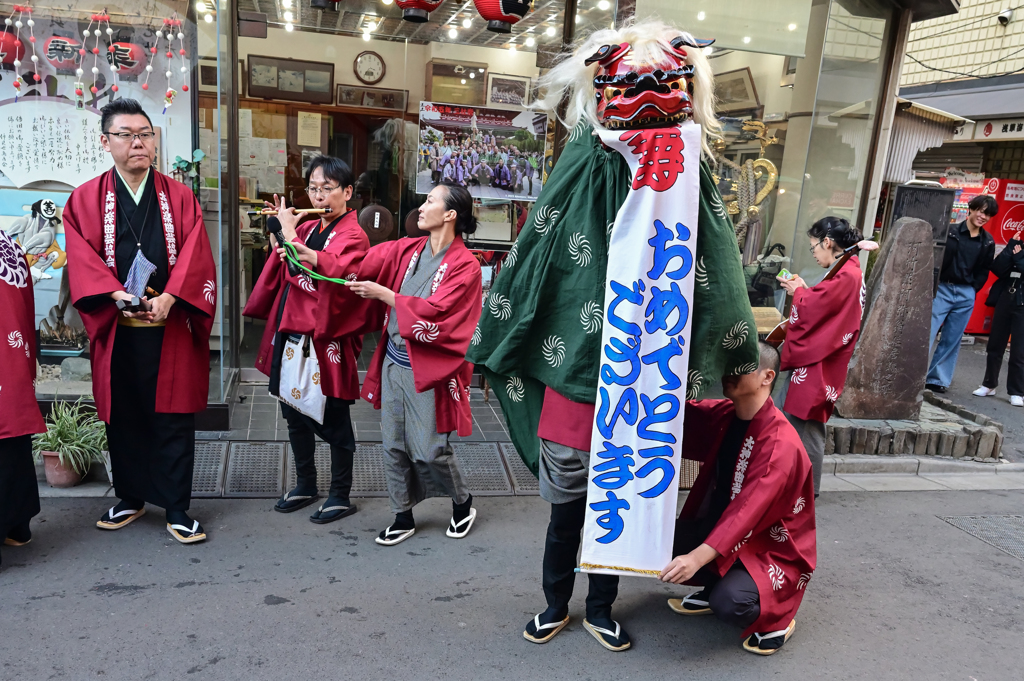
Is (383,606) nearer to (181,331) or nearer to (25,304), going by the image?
(181,331)

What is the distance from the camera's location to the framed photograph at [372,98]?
19.9 ft

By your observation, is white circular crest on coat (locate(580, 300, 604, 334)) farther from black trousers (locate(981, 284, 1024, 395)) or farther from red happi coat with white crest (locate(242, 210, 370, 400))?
black trousers (locate(981, 284, 1024, 395))

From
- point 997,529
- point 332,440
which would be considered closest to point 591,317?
point 332,440

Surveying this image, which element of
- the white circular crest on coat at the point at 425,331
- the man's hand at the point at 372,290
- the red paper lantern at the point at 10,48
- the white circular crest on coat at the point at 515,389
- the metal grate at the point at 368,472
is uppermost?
the red paper lantern at the point at 10,48

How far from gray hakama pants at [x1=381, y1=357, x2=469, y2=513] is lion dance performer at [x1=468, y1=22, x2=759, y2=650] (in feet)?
2.96

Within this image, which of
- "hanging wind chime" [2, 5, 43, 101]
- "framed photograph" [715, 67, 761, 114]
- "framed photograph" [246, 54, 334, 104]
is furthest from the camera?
"framed photograph" [715, 67, 761, 114]

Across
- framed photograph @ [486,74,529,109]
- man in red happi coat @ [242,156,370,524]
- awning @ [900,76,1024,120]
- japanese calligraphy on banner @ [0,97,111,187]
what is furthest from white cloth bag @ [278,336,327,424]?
awning @ [900,76,1024,120]

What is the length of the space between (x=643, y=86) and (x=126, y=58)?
3762 mm

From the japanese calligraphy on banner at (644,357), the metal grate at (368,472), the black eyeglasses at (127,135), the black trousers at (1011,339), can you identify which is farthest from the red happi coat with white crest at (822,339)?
the black trousers at (1011,339)

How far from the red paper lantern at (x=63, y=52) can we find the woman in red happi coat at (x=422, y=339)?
8.50 feet

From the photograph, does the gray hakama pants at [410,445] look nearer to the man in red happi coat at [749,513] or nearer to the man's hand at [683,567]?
the man in red happi coat at [749,513]

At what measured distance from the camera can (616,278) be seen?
8.22ft

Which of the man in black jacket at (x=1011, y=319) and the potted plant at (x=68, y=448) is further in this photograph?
the man in black jacket at (x=1011, y=319)

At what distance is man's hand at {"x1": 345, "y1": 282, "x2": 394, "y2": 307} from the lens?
3.38 m
